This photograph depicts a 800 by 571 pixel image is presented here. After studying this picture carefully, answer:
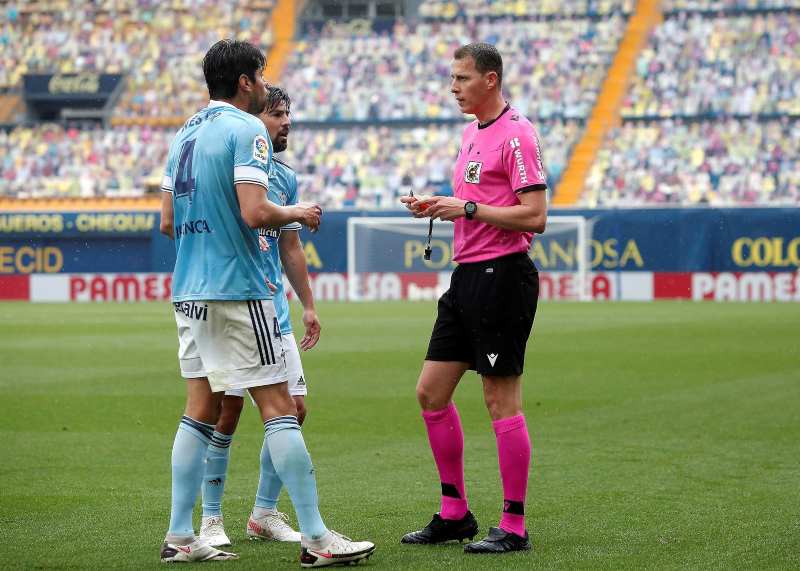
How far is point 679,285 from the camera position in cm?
3369

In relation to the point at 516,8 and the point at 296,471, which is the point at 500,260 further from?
the point at 516,8

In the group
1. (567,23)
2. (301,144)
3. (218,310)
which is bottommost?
(218,310)

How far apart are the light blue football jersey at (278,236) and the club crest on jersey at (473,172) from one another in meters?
0.84

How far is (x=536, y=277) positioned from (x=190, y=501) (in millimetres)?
1878

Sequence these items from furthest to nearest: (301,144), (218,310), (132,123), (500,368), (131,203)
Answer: (132,123) → (301,144) → (131,203) → (500,368) → (218,310)

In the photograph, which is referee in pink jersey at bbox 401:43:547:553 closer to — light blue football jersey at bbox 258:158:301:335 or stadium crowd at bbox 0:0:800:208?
light blue football jersey at bbox 258:158:301:335

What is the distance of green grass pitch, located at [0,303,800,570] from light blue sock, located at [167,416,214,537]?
203mm

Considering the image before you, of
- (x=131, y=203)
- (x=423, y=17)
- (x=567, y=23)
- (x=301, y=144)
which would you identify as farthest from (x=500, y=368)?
(x=423, y=17)

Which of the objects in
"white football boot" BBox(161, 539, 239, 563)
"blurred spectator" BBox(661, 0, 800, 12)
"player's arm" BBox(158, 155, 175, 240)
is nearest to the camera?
"white football boot" BBox(161, 539, 239, 563)

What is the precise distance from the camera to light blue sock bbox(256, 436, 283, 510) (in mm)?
6523

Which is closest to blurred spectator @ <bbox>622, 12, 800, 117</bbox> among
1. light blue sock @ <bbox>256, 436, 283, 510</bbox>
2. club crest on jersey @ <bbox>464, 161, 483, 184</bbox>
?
club crest on jersey @ <bbox>464, 161, 483, 184</bbox>

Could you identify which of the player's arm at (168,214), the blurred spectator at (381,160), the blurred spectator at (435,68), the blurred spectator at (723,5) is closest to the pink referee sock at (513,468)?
the player's arm at (168,214)

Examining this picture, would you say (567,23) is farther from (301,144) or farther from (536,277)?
(536,277)

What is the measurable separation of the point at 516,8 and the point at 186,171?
138 feet
